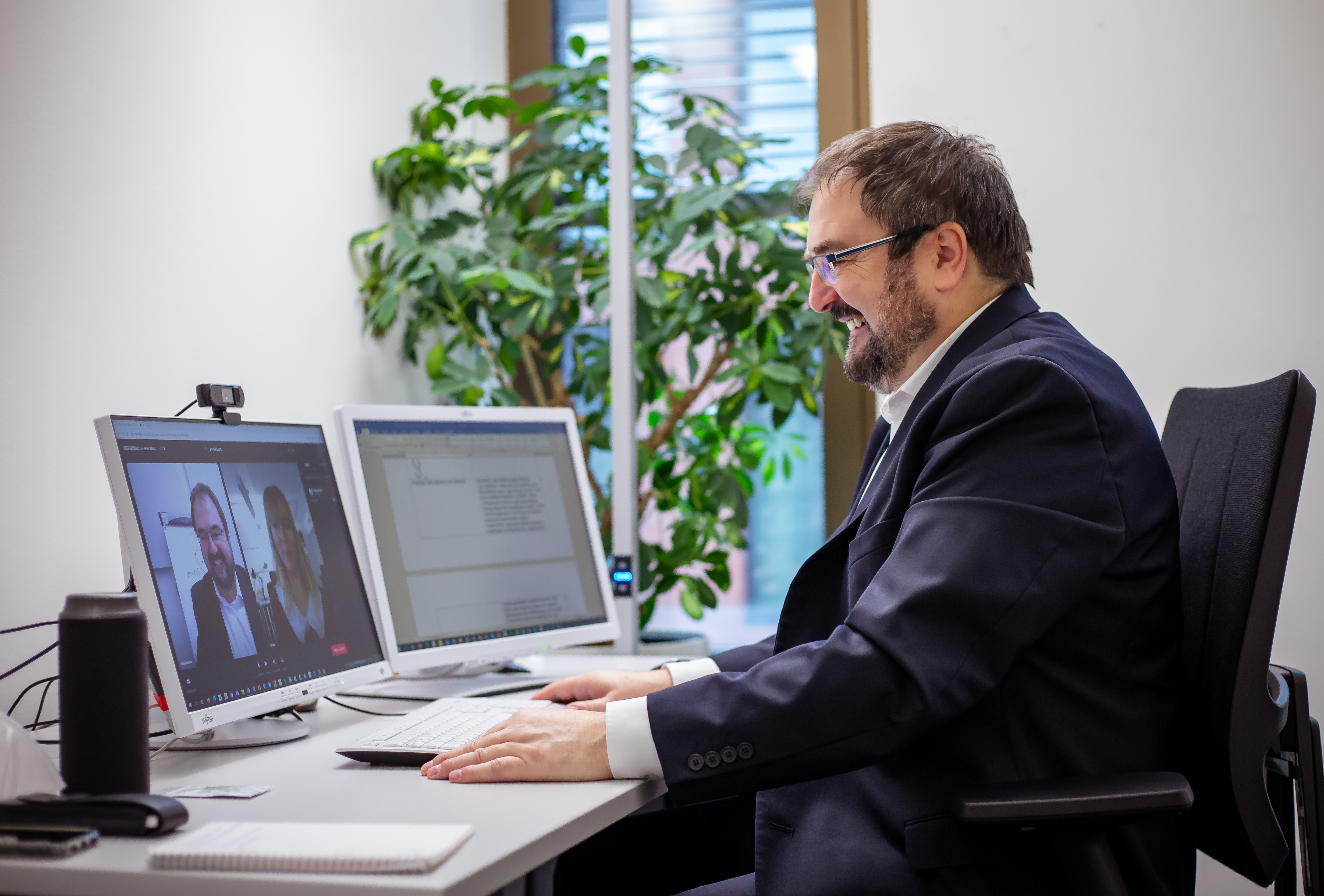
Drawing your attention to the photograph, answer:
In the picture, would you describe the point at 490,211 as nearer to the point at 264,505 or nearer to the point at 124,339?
the point at 124,339

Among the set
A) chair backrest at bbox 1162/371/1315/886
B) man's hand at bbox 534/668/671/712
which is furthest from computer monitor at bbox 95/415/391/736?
chair backrest at bbox 1162/371/1315/886

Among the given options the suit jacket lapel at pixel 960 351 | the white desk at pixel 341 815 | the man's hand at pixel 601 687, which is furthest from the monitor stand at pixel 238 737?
the suit jacket lapel at pixel 960 351

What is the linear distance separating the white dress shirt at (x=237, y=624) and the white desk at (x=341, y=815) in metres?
0.12

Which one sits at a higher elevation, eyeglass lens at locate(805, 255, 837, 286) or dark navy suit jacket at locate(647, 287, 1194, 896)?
eyeglass lens at locate(805, 255, 837, 286)

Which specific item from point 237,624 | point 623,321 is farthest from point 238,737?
point 623,321

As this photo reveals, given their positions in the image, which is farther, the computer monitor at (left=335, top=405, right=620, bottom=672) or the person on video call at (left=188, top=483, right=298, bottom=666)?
the computer monitor at (left=335, top=405, right=620, bottom=672)

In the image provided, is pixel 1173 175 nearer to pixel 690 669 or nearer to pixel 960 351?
pixel 960 351

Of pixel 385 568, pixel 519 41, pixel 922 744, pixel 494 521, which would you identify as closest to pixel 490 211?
pixel 519 41

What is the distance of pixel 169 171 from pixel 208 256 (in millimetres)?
150

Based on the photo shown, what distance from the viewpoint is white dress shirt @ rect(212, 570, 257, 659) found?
1167mm

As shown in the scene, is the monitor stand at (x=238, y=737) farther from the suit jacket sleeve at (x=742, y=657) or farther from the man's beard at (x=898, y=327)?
the man's beard at (x=898, y=327)

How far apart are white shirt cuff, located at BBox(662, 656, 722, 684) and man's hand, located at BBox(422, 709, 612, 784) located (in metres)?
0.40

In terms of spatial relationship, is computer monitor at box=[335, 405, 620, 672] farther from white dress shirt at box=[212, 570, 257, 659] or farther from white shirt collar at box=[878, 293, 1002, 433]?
white shirt collar at box=[878, 293, 1002, 433]

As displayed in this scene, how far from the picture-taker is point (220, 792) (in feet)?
3.18
